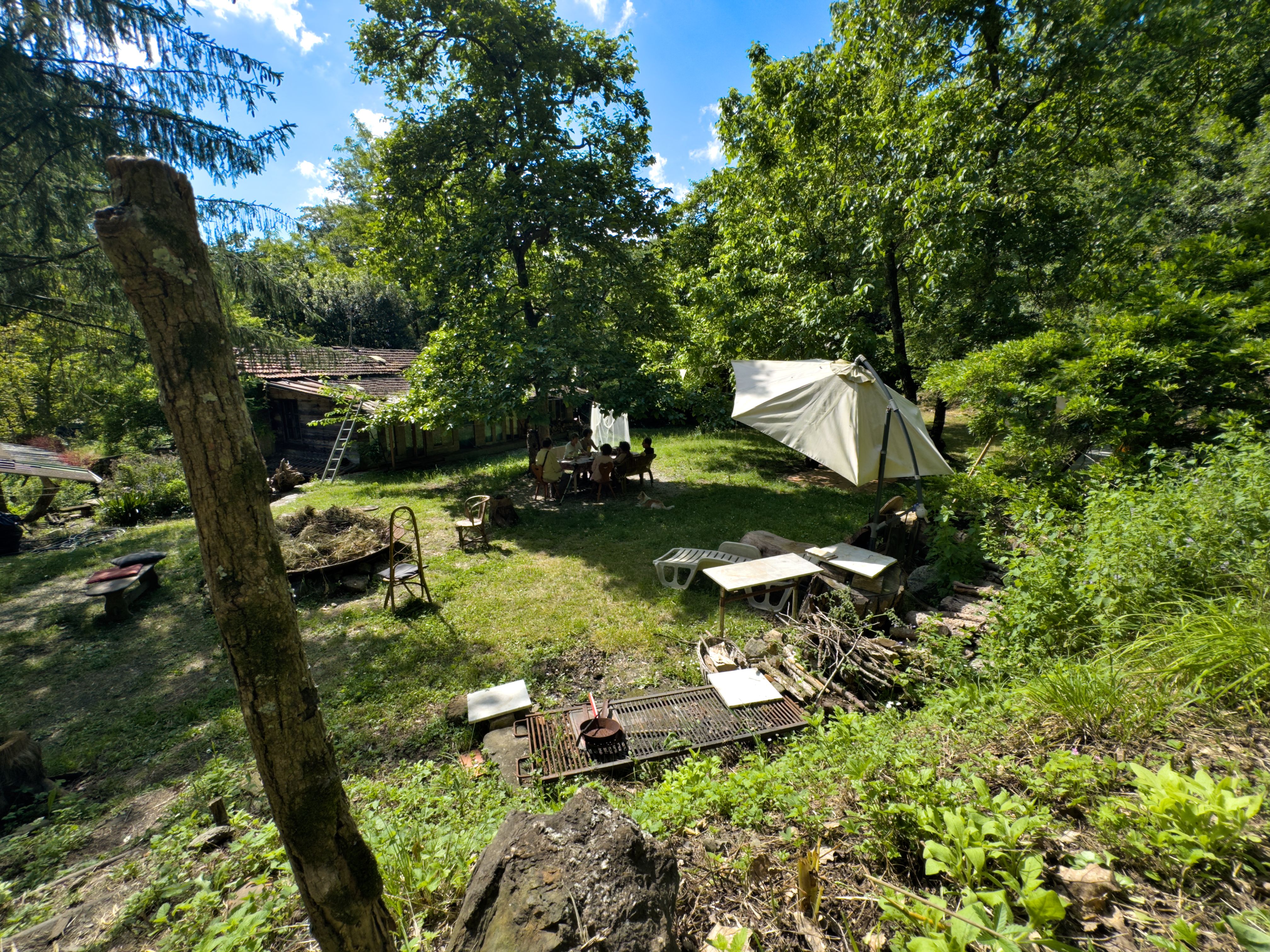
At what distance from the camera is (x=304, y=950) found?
1.95 m

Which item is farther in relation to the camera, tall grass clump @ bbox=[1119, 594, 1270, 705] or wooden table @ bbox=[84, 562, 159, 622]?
wooden table @ bbox=[84, 562, 159, 622]

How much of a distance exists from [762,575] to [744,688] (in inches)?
49.5

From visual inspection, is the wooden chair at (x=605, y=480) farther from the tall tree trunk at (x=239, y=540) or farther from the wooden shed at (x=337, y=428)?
the tall tree trunk at (x=239, y=540)

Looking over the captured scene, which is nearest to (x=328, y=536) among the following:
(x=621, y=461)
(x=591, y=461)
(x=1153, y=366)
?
(x=591, y=461)

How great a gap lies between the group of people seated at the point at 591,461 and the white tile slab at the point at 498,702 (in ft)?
23.0

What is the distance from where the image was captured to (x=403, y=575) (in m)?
7.23

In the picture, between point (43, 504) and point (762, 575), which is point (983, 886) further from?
point (43, 504)

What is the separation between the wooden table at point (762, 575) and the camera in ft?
17.1

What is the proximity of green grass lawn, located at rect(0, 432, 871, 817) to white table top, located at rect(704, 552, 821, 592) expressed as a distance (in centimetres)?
84

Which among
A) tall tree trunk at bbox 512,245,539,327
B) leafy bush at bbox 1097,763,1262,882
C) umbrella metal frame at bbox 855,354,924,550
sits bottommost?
leafy bush at bbox 1097,763,1262,882

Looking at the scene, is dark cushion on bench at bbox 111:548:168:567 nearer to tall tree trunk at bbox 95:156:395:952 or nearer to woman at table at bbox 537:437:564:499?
woman at table at bbox 537:437:564:499

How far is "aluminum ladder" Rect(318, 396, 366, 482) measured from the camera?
47.0 ft

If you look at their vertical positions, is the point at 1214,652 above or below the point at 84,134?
below

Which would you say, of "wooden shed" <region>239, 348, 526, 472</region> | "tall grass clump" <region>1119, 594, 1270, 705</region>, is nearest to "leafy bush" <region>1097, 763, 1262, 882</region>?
"tall grass clump" <region>1119, 594, 1270, 705</region>
